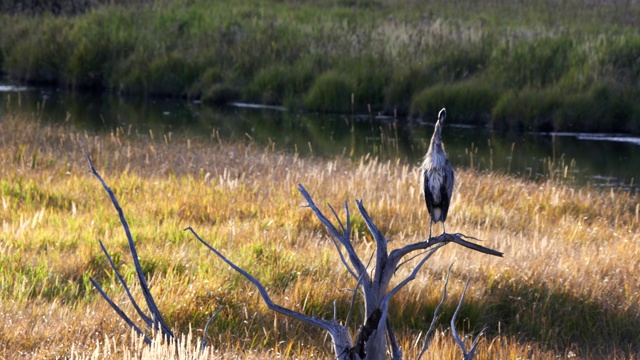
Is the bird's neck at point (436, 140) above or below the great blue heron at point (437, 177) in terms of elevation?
above

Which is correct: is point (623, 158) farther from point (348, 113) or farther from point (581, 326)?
point (581, 326)

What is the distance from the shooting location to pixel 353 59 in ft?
62.4

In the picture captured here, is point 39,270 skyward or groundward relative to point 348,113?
skyward

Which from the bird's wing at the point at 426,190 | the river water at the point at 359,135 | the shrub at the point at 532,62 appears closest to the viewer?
the bird's wing at the point at 426,190

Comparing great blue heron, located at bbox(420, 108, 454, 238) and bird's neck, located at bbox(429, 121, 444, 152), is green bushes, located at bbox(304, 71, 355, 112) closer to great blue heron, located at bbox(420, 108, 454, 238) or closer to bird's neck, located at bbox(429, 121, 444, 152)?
great blue heron, located at bbox(420, 108, 454, 238)

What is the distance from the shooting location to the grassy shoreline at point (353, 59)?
1680cm

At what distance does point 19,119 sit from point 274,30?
11003mm

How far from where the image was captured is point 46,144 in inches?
381

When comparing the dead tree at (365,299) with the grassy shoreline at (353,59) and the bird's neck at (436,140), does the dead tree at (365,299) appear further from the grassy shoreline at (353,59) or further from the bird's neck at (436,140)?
the grassy shoreline at (353,59)

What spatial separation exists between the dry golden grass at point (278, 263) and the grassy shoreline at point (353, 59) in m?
7.64

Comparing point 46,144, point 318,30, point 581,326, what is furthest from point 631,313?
point 318,30

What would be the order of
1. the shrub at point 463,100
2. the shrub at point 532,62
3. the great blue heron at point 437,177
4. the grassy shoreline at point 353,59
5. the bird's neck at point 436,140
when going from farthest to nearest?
1. the shrub at point 532,62
2. the shrub at point 463,100
3. the grassy shoreline at point 353,59
4. the great blue heron at point 437,177
5. the bird's neck at point 436,140

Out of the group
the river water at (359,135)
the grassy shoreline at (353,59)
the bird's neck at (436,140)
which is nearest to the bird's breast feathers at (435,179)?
the bird's neck at (436,140)

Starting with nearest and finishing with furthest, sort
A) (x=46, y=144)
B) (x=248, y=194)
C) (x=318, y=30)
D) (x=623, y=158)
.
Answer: (x=248, y=194) → (x=46, y=144) → (x=623, y=158) → (x=318, y=30)
